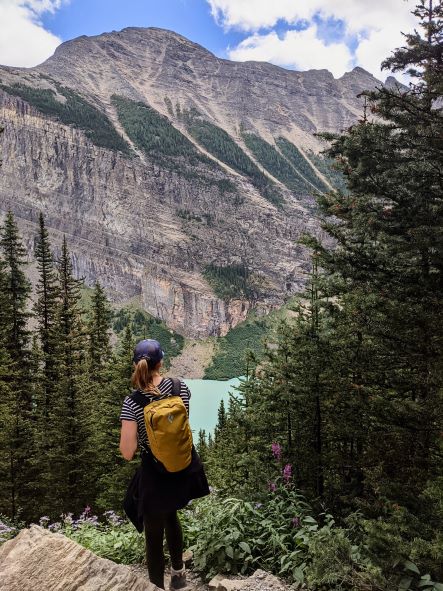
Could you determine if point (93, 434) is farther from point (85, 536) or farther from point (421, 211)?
point (421, 211)

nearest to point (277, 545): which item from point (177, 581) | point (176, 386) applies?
point (177, 581)

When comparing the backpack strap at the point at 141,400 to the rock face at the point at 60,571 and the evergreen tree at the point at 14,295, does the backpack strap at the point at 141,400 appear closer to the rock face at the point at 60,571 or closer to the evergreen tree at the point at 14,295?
the rock face at the point at 60,571

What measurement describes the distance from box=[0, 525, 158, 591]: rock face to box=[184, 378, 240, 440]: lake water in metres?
74.2

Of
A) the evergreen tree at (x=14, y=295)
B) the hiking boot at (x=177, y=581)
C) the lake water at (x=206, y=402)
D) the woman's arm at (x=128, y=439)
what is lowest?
the lake water at (x=206, y=402)

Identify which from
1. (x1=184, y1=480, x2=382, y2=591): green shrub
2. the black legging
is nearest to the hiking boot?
the black legging

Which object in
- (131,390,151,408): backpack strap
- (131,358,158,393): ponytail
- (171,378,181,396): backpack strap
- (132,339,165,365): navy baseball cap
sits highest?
(132,339,165,365): navy baseball cap

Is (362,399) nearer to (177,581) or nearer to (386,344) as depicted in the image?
(386,344)

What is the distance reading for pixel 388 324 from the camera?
7.09 meters

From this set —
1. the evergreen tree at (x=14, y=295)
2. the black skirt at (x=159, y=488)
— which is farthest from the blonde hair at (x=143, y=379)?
the evergreen tree at (x=14, y=295)

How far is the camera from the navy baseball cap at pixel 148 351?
160 inches

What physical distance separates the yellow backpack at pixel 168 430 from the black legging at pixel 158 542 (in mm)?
628

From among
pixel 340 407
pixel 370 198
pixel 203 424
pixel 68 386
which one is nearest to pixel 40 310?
pixel 68 386

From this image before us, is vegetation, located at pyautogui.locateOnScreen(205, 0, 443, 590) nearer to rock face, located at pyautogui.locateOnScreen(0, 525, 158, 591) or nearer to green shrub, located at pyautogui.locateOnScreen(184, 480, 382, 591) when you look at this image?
green shrub, located at pyautogui.locateOnScreen(184, 480, 382, 591)

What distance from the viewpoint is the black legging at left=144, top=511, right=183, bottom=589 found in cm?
418
